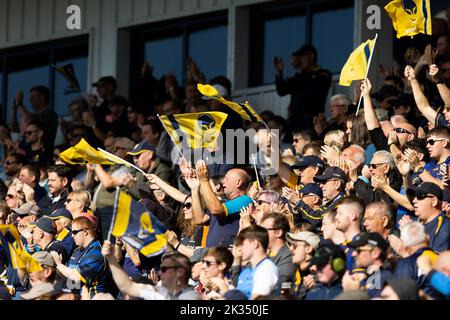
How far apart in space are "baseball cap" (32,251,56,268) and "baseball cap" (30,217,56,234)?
3.06 ft

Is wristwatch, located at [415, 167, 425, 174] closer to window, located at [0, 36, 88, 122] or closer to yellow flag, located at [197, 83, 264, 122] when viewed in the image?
yellow flag, located at [197, 83, 264, 122]

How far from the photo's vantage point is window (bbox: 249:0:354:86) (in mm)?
20438

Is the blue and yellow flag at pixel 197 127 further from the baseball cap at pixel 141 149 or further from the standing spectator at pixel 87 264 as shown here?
the standing spectator at pixel 87 264

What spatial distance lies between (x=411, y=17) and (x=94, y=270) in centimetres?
461

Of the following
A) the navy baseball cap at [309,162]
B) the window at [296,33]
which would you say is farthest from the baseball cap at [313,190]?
the window at [296,33]

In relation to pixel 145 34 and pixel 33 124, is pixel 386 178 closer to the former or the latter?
pixel 33 124

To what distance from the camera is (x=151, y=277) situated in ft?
47.7

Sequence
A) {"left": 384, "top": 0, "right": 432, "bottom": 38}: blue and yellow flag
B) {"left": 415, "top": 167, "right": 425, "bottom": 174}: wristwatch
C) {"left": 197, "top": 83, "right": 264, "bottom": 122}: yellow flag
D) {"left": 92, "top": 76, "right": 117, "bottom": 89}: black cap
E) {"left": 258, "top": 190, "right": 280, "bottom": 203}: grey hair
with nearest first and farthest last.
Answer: {"left": 258, "top": 190, "right": 280, "bottom": 203}: grey hair, {"left": 415, "top": 167, "right": 425, "bottom": 174}: wristwatch, {"left": 384, "top": 0, "right": 432, "bottom": 38}: blue and yellow flag, {"left": 197, "top": 83, "right": 264, "bottom": 122}: yellow flag, {"left": 92, "top": 76, "right": 117, "bottom": 89}: black cap

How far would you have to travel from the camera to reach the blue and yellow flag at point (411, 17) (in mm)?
15797

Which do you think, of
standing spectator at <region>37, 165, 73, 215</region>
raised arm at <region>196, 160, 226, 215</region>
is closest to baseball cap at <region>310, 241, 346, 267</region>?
raised arm at <region>196, 160, 226, 215</region>

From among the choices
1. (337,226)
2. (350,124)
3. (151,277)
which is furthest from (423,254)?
(350,124)

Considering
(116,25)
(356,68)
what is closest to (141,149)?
(356,68)
